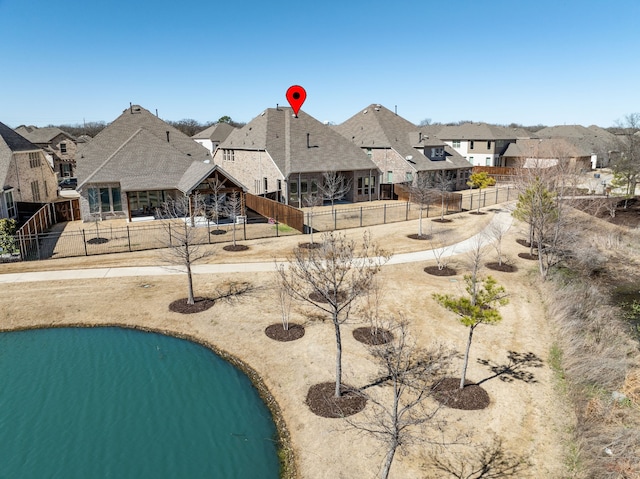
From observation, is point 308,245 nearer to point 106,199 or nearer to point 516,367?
point 516,367

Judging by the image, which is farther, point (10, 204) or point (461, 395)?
point (10, 204)

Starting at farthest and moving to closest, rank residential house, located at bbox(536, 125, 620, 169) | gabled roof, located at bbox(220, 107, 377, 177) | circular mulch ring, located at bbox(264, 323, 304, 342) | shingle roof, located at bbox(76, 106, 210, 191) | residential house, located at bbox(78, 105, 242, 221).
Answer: residential house, located at bbox(536, 125, 620, 169)
gabled roof, located at bbox(220, 107, 377, 177)
shingle roof, located at bbox(76, 106, 210, 191)
residential house, located at bbox(78, 105, 242, 221)
circular mulch ring, located at bbox(264, 323, 304, 342)

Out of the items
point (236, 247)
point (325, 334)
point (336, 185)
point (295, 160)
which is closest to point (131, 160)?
point (295, 160)

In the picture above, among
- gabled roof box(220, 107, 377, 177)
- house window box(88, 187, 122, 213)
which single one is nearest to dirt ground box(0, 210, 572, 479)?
house window box(88, 187, 122, 213)

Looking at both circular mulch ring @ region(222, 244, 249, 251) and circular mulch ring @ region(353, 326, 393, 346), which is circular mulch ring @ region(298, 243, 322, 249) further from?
circular mulch ring @ region(353, 326, 393, 346)

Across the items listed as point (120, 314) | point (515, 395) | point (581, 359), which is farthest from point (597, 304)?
point (120, 314)

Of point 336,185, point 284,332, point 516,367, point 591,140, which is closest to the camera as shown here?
point 516,367

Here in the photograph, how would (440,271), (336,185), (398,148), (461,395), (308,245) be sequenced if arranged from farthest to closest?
(398,148), (336,185), (308,245), (440,271), (461,395)

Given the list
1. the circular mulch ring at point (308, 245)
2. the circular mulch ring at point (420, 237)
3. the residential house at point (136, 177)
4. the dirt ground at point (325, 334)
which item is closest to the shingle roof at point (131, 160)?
the residential house at point (136, 177)
